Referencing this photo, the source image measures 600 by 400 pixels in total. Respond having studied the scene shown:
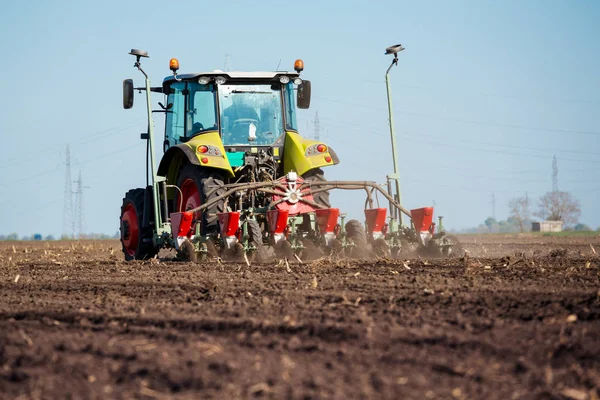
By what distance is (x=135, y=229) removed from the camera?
13328 mm

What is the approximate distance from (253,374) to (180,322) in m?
1.60

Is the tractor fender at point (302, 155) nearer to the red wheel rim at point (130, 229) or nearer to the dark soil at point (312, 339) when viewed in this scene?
the red wheel rim at point (130, 229)

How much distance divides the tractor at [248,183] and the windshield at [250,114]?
1cm

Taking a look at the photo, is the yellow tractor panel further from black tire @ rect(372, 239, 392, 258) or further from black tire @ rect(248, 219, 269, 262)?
black tire @ rect(372, 239, 392, 258)

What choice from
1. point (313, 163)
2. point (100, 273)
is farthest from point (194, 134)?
Result: point (100, 273)

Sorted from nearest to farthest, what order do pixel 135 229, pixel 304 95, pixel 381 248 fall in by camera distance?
1. pixel 381 248
2. pixel 304 95
3. pixel 135 229

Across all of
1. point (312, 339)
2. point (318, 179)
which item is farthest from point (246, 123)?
point (312, 339)

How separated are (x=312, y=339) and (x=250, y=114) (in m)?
7.60

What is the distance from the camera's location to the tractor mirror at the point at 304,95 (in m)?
12.7

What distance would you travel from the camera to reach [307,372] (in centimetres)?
424

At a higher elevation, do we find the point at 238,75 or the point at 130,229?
the point at 238,75

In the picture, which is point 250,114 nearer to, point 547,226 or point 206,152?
point 206,152

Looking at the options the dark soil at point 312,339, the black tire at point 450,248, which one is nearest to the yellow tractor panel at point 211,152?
the black tire at point 450,248

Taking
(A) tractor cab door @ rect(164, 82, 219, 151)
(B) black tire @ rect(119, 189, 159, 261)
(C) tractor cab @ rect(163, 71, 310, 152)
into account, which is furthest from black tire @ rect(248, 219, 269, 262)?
(B) black tire @ rect(119, 189, 159, 261)
